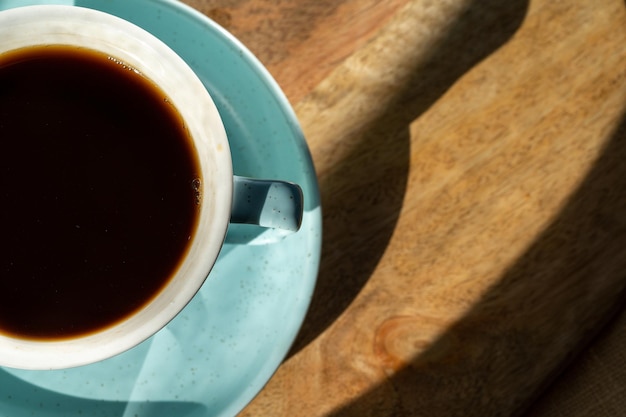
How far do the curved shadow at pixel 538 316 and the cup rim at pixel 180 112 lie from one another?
0.36m

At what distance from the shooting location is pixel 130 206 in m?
0.72

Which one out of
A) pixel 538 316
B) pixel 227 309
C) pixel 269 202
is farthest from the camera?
pixel 538 316

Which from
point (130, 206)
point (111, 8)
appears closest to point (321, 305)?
point (130, 206)

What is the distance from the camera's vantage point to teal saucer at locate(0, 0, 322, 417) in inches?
30.7

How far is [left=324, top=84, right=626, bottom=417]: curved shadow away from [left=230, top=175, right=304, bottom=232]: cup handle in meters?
0.32

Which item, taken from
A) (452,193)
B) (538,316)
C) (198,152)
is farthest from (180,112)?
(538,316)

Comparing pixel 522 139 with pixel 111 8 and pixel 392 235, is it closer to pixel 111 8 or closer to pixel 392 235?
pixel 392 235

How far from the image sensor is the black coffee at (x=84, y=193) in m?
0.71

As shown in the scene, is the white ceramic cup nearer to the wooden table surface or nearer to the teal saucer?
the teal saucer

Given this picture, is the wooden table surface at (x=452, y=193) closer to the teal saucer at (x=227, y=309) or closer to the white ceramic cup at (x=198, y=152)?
the teal saucer at (x=227, y=309)

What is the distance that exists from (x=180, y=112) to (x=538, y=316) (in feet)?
1.80

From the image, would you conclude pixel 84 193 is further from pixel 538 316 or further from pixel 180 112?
pixel 538 316

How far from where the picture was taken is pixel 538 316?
920mm

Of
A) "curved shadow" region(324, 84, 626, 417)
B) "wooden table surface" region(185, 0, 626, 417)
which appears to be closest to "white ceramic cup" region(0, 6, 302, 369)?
"wooden table surface" region(185, 0, 626, 417)
